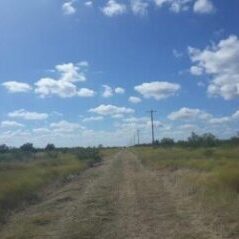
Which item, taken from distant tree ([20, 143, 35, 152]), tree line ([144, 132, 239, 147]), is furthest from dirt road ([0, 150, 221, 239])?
distant tree ([20, 143, 35, 152])

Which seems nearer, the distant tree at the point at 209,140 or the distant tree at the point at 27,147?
the distant tree at the point at 209,140

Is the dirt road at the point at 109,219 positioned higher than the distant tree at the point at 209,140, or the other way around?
the distant tree at the point at 209,140

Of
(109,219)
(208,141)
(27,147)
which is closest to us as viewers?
(109,219)

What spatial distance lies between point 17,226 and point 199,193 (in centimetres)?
832

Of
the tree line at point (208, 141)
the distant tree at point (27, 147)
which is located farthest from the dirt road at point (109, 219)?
the distant tree at point (27, 147)

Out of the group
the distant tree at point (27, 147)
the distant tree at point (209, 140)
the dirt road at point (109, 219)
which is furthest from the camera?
the distant tree at point (27, 147)

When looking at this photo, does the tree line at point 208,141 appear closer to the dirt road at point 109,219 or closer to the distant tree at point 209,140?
the distant tree at point 209,140

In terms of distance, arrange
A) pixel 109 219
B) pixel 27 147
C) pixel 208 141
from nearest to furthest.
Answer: pixel 109 219 < pixel 208 141 < pixel 27 147

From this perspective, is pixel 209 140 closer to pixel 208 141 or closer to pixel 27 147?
pixel 208 141

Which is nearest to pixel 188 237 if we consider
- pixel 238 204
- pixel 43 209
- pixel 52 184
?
pixel 238 204

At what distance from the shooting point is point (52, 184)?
3444 centimetres

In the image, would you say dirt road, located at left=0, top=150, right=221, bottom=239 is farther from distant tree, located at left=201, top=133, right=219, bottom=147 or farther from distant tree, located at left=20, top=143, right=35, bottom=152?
distant tree, located at left=20, top=143, right=35, bottom=152

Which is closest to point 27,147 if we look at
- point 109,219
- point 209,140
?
point 209,140

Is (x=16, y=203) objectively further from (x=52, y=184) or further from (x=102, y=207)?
(x=52, y=184)
